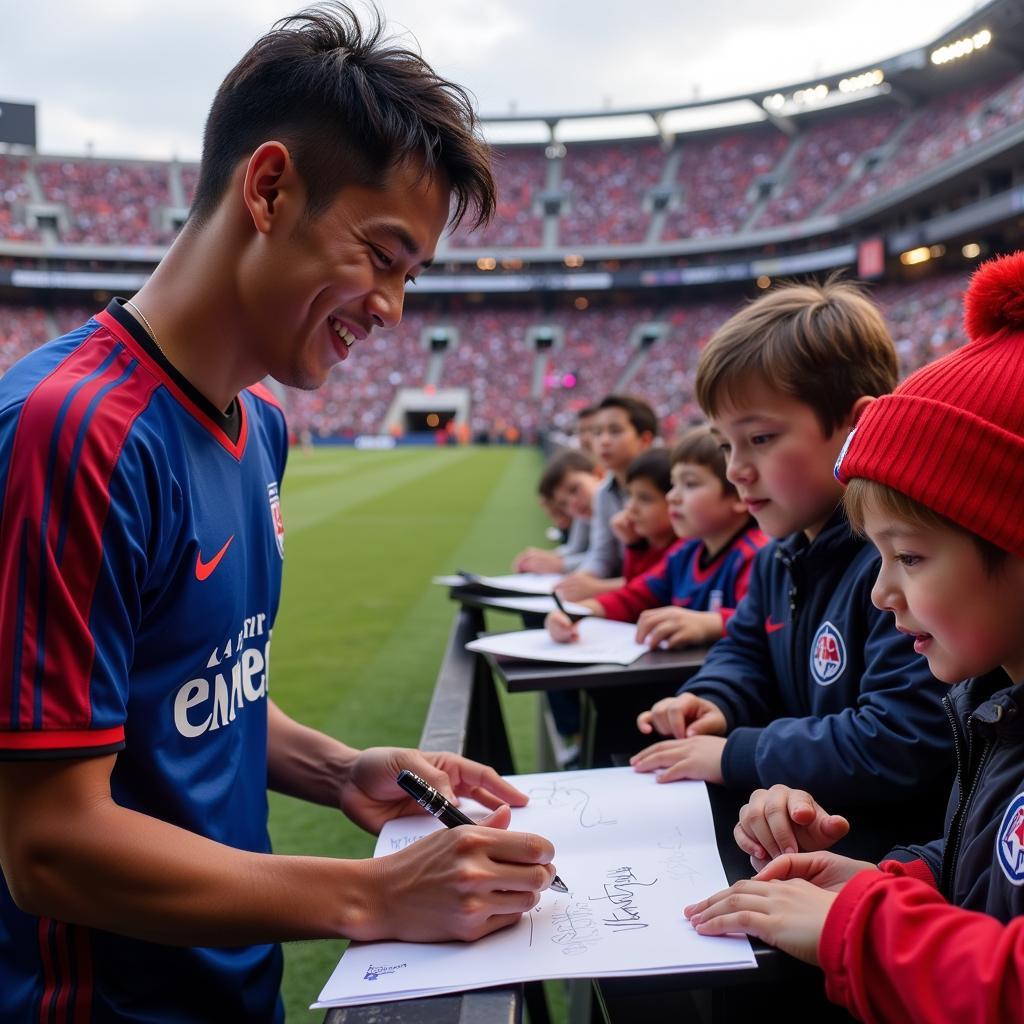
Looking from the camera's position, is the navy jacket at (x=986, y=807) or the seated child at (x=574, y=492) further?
the seated child at (x=574, y=492)

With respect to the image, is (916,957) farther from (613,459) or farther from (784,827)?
(613,459)

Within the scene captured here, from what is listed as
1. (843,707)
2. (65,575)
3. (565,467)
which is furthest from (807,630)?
(565,467)

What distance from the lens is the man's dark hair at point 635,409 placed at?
544 centimetres

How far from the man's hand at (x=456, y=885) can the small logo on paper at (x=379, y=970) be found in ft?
0.17

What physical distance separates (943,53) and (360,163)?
3876 centimetres

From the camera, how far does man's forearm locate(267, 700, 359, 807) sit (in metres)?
1.81

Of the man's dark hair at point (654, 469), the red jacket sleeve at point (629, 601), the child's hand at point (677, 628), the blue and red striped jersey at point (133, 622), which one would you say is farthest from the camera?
the man's dark hair at point (654, 469)

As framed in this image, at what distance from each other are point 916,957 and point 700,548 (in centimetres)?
237

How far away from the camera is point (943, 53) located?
1289 inches

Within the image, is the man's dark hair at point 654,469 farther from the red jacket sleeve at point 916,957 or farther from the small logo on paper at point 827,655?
the red jacket sleeve at point 916,957

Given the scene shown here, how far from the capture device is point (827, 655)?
182 cm

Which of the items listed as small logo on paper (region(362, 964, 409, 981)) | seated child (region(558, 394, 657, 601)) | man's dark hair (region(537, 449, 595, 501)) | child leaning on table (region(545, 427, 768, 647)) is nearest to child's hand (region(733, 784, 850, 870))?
small logo on paper (region(362, 964, 409, 981))

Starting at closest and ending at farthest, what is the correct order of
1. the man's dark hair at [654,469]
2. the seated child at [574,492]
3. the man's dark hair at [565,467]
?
the man's dark hair at [654,469], the seated child at [574,492], the man's dark hair at [565,467]

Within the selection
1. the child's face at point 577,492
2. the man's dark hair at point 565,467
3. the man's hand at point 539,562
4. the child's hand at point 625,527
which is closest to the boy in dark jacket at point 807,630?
the child's hand at point 625,527
